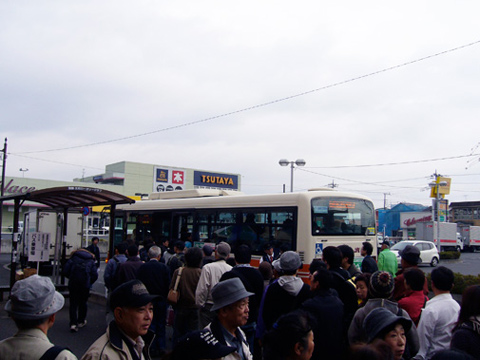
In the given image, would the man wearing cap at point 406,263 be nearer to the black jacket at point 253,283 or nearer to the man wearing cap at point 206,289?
the black jacket at point 253,283

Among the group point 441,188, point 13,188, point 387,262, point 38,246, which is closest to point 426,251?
point 441,188

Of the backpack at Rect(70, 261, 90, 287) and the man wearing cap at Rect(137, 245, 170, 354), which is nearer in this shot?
the man wearing cap at Rect(137, 245, 170, 354)

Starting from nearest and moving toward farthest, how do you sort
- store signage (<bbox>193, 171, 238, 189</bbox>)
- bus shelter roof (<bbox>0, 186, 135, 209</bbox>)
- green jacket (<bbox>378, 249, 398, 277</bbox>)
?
bus shelter roof (<bbox>0, 186, 135, 209</bbox>) → green jacket (<bbox>378, 249, 398, 277</bbox>) → store signage (<bbox>193, 171, 238, 189</bbox>)

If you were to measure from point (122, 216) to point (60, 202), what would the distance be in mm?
6978

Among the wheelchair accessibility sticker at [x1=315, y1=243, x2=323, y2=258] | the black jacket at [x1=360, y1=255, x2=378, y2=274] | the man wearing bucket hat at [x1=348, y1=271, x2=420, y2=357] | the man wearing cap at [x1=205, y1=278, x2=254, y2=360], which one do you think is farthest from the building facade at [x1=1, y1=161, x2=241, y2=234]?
the man wearing cap at [x1=205, y1=278, x2=254, y2=360]

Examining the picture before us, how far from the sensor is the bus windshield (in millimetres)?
13312

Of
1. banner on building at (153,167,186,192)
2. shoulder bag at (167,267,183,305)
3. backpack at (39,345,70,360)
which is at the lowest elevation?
shoulder bag at (167,267,183,305)

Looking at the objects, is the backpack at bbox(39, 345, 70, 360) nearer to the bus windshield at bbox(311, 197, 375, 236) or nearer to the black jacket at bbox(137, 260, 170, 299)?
the black jacket at bbox(137, 260, 170, 299)

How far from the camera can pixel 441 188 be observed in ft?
122

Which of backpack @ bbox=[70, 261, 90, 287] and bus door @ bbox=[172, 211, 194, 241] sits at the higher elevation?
→ bus door @ bbox=[172, 211, 194, 241]

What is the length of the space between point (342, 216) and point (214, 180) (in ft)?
142

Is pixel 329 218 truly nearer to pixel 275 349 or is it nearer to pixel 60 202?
pixel 60 202

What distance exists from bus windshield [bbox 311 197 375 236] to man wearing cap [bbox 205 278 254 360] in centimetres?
986

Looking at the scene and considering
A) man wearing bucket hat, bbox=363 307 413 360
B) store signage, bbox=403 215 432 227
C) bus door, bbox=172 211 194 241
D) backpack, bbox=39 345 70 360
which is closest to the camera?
backpack, bbox=39 345 70 360
